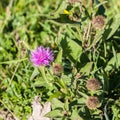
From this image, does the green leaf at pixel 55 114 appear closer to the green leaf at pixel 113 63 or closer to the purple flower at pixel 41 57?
the purple flower at pixel 41 57

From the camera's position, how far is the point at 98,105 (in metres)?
1.74

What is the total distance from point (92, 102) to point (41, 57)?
0.97ft

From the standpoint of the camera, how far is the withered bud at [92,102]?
1721 mm

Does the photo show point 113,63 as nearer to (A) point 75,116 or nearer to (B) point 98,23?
(B) point 98,23

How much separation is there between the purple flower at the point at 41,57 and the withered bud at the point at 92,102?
0.24 meters

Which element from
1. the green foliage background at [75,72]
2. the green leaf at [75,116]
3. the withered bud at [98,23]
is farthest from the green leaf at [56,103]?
the withered bud at [98,23]

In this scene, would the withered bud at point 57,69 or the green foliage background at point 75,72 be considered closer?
the withered bud at point 57,69

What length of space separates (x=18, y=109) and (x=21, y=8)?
3.39 feet

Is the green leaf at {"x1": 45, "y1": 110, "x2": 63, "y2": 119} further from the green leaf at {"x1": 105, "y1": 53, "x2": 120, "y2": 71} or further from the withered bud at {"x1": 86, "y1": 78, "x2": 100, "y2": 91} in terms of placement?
the green leaf at {"x1": 105, "y1": 53, "x2": 120, "y2": 71}

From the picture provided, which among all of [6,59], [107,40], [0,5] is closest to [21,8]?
[0,5]

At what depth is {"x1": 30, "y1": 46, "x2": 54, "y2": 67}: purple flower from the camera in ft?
5.72

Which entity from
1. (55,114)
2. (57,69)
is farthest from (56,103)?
(57,69)

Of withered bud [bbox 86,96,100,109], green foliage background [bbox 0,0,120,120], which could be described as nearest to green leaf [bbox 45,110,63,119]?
green foliage background [bbox 0,0,120,120]

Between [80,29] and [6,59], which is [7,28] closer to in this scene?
[6,59]
